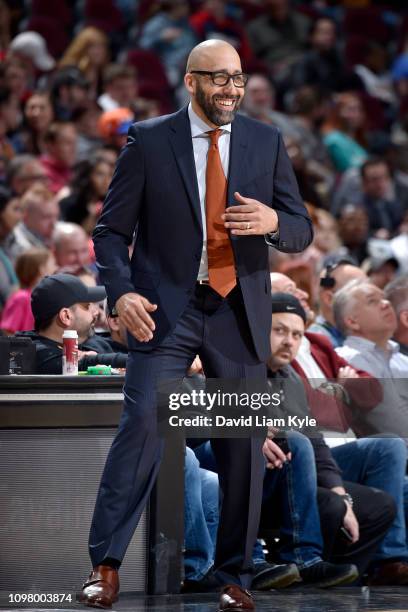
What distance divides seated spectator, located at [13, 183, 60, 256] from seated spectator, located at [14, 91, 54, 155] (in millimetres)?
1782

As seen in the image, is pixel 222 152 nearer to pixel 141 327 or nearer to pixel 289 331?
pixel 141 327

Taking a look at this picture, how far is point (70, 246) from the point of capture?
7.98 meters

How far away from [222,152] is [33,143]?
6409mm

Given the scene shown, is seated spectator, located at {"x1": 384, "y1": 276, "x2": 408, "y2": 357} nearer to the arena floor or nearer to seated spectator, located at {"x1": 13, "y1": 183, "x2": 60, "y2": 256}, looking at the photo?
the arena floor

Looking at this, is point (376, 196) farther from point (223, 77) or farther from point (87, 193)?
point (223, 77)

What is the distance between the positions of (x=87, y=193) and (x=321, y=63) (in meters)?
5.74

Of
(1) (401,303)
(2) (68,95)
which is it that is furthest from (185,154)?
(2) (68,95)

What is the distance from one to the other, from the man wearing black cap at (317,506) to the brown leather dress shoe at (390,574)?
0.21ft

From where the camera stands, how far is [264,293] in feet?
14.8

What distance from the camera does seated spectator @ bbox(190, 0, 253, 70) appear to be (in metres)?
13.8

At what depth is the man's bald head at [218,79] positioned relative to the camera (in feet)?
14.5

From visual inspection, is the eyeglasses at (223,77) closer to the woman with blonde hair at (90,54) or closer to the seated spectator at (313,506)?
the seated spectator at (313,506)

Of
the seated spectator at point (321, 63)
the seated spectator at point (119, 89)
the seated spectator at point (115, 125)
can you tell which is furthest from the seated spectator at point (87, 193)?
the seated spectator at point (321, 63)

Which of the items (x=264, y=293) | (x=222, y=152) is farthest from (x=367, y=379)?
(x=222, y=152)
